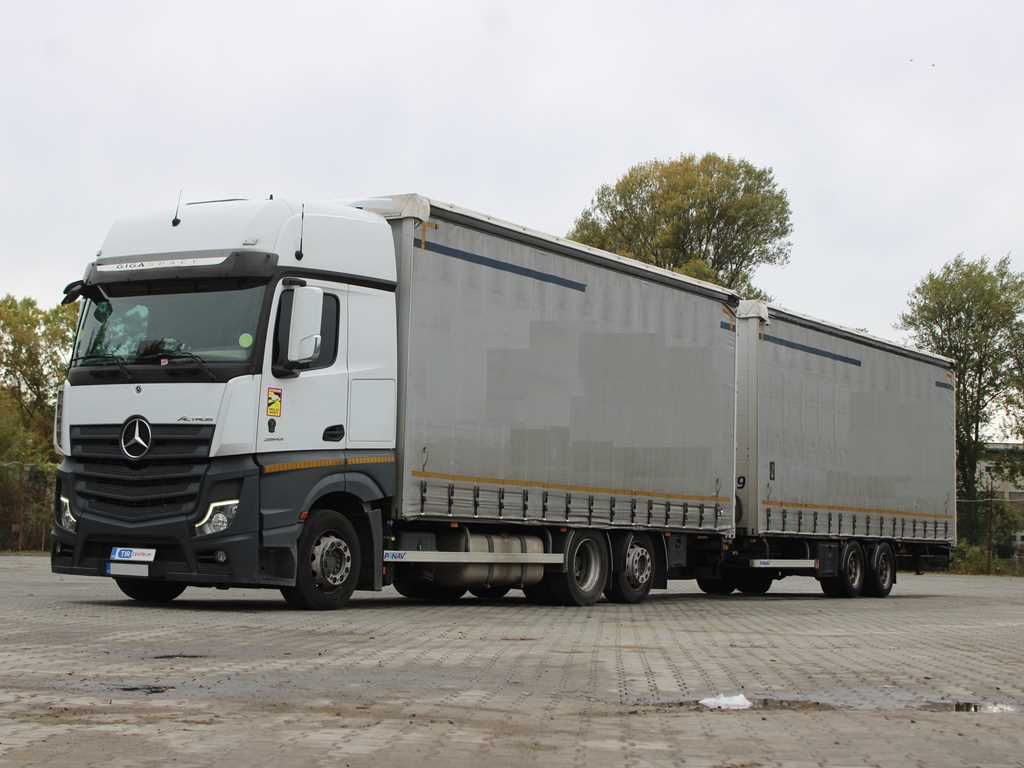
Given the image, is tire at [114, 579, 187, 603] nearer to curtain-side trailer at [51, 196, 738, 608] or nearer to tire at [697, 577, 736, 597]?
curtain-side trailer at [51, 196, 738, 608]

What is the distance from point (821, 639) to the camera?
14062mm

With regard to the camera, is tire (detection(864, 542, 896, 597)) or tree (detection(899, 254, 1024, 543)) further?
tree (detection(899, 254, 1024, 543))

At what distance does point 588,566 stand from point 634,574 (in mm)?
1048

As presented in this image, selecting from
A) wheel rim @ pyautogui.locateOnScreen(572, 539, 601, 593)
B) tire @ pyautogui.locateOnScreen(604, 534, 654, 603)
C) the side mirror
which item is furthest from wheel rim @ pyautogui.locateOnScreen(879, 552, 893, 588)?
the side mirror

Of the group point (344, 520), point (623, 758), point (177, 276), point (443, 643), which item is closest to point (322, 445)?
point (344, 520)

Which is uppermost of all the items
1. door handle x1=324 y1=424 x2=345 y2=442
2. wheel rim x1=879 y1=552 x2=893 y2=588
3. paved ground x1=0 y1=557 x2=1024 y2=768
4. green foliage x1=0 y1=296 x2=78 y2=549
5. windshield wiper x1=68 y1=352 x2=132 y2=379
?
green foliage x1=0 y1=296 x2=78 y2=549

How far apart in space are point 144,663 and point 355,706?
94.9 inches

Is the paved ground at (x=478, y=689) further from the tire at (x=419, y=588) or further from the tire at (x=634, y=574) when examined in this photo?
the tire at (x=634, y=574)

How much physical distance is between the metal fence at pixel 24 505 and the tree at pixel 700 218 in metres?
29.5

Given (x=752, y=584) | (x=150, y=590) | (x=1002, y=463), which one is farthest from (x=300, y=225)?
(x=1002, y=463)

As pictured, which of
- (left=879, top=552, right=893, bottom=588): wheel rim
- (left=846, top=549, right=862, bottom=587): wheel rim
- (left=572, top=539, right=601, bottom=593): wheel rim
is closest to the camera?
(left=572, top=539, right=601, bottom=593): wheel rim

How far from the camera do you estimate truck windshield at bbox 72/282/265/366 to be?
14547 mm

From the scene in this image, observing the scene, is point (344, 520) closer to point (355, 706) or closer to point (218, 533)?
point (218, 533)

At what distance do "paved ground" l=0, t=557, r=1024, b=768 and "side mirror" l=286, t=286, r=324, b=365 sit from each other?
2.46 m
